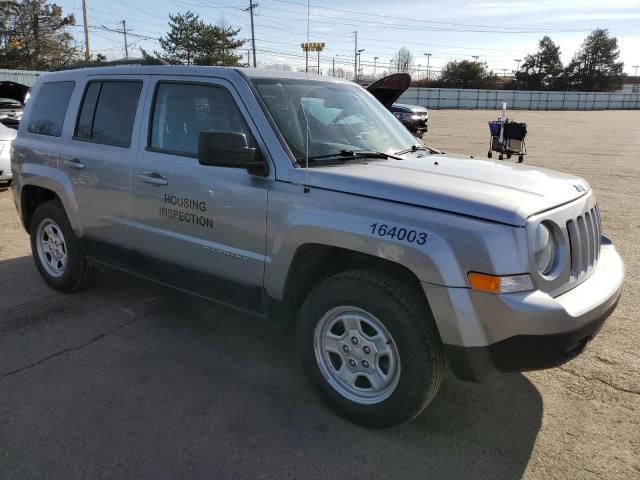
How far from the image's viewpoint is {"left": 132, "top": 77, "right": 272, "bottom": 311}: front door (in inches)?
129

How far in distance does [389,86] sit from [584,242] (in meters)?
3.30

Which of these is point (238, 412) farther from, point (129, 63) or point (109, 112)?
point (129, 63)

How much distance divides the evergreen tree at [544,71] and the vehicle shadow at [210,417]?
328 ft

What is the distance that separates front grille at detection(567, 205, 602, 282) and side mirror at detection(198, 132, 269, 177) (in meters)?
1.72

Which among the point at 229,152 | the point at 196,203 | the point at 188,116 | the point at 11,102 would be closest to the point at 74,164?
the point at 188,116

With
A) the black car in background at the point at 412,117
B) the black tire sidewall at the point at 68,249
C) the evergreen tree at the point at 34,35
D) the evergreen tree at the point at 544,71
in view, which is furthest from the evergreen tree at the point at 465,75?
the black tire sidewall at the point at 68,249

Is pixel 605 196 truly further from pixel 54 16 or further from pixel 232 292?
pixel 54 16

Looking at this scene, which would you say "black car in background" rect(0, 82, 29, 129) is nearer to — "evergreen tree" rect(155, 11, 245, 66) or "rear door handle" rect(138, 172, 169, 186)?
"rear door handle" rect(138, 172, 169, 186)

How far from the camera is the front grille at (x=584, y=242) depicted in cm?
277

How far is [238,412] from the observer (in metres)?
3.08

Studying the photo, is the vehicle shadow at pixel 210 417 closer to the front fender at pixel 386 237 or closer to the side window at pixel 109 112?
the front fender at pixel 386 237

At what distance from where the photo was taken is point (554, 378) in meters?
3.50

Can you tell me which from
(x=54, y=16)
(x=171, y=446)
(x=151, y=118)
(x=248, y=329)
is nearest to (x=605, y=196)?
(x=248, y=329)

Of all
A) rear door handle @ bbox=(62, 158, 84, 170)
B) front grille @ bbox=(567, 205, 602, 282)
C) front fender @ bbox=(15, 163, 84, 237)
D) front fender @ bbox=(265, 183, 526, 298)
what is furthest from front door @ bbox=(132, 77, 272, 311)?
front grille @ bbox=(567, 205, 602, 282)
